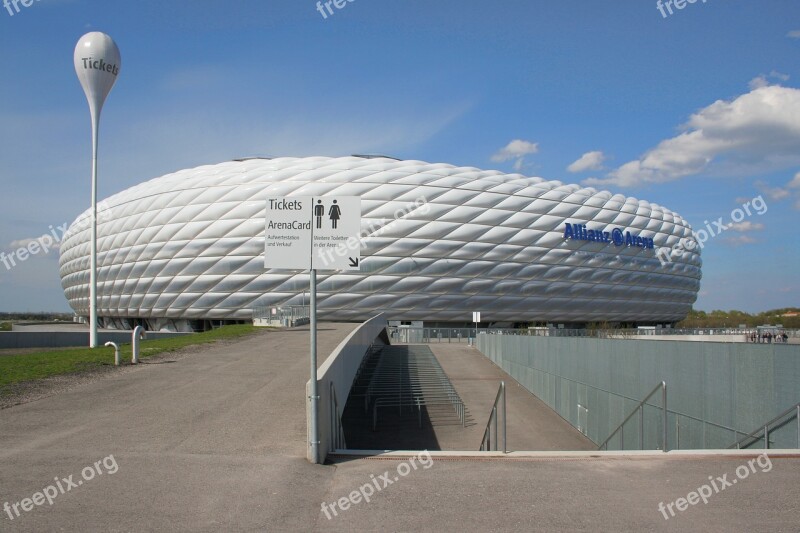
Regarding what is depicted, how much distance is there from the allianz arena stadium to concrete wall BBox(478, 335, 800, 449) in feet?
108

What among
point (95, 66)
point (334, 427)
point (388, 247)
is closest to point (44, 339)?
point (95, 66)

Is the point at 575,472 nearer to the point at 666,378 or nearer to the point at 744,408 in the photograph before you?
the point at 744,408

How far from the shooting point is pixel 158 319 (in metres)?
57.4

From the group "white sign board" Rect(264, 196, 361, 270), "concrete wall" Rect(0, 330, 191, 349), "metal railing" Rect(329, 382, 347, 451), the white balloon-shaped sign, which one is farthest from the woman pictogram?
Result: the white balloon-shaped sign

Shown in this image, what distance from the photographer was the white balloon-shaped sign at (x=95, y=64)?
26.0 m

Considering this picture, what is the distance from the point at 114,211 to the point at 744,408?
59178 mm

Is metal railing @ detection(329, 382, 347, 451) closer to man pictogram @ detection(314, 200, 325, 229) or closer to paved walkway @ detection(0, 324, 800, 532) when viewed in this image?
paved walkway @ detection(0, 324, 800, 532)

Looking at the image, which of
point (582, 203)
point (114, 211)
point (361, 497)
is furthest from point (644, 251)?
point (361, 497)

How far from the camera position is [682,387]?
35.1 feet

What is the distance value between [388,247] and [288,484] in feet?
144

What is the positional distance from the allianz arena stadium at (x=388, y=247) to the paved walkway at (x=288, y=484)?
41083 millimetres

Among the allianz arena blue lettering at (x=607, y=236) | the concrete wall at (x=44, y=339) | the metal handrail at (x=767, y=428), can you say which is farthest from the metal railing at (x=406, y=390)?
the allianz arena blue lettering at (x=607, y=236)

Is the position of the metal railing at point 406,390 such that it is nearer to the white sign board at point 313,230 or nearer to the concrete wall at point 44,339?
the white sign board at point 313,230

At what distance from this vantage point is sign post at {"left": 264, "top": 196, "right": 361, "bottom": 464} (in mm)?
7074
